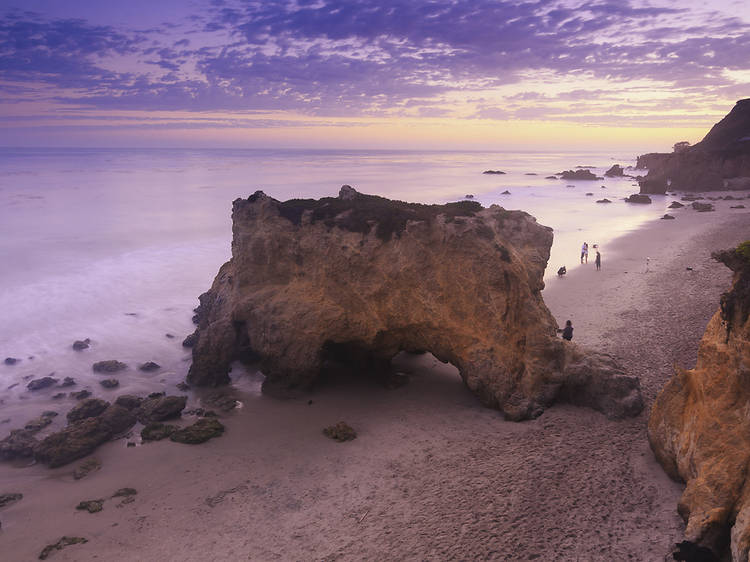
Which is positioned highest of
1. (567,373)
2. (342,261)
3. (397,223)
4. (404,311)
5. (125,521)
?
(397,223)

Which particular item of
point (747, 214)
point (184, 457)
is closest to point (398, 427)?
point (184, 457)

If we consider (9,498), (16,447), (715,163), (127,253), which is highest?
(715,163)

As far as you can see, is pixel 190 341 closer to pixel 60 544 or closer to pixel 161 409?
pixel 161 409

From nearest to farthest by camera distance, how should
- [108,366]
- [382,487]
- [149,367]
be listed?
[382,487] < [108,366] < [149,367]

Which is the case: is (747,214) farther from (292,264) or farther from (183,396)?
(183,396)

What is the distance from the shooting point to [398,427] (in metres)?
13.4

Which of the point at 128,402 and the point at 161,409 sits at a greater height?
the point at 161,409

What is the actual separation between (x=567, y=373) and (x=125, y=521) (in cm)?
1151

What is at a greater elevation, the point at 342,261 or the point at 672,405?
the point at 342,261

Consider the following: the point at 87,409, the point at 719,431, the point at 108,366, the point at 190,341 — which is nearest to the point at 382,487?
the point at 719,431

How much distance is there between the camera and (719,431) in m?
7.97

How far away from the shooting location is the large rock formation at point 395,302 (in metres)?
13.2

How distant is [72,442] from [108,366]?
5.94 metres

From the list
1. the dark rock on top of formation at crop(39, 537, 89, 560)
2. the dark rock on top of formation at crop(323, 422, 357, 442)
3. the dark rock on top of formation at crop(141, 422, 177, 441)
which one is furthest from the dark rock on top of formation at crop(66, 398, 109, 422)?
the dark rock on top of formation at crop(323, 422, 357, 442)
